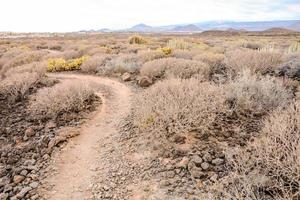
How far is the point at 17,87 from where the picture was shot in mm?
10055

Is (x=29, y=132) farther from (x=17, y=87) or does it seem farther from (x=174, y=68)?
(x=174, y=68)

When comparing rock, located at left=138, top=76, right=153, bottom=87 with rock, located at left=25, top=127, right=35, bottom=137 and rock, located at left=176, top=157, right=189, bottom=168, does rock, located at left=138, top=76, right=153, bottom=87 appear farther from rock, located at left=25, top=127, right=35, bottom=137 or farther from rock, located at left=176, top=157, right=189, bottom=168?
rock, located at left=176, top=157, right=189, bottom=168

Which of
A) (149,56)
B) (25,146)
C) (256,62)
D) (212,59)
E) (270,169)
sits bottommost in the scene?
(25,146)

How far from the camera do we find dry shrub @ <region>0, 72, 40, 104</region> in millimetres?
9714

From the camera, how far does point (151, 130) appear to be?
6.16 m

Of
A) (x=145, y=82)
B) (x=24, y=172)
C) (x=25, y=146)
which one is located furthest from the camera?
(x=145, y=82)

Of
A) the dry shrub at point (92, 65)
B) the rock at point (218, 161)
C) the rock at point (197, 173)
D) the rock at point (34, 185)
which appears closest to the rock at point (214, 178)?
the rock at point (197, 173)

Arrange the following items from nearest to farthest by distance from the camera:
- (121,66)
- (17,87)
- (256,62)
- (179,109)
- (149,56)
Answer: (179,109) → (256,62) → (17,87) → (121,66) → (149,56)

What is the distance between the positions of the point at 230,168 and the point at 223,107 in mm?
1869

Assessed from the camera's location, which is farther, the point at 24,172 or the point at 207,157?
the point at 24,172

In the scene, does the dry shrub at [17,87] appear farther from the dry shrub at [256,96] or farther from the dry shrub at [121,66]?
the dry shrub at [256,96]

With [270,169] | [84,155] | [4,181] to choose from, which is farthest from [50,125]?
[270,169]

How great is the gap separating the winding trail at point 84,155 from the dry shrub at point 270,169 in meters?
2.10

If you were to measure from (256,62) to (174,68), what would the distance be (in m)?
2.37
